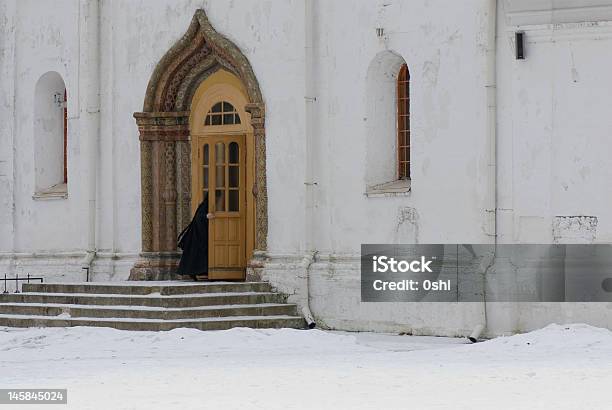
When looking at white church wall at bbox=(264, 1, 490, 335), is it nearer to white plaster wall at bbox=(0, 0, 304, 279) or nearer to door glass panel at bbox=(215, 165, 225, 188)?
white plaster wall at bbox=(0, 0, 304, 279)

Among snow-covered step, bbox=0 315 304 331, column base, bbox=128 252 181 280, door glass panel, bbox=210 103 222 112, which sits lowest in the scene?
snow-covered step, bbox=0 315 304 331

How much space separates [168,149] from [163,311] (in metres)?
3.51

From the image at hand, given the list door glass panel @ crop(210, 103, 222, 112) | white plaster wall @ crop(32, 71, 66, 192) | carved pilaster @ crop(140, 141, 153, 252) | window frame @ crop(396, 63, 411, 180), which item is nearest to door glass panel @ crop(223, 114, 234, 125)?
door glass panel @ crop(210, 103, 222, 112)

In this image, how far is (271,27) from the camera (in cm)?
2127

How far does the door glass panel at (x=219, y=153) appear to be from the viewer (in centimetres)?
2253

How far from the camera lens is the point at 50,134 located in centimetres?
2467

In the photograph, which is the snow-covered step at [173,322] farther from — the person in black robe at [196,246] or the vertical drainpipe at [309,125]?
A: the person in black robe at [196,246]

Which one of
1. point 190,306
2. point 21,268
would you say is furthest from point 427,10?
point 21,268

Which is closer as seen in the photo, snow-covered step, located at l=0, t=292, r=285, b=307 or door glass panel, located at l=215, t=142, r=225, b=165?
snow-covered step, located at l=0, t=292, r=285, b=307

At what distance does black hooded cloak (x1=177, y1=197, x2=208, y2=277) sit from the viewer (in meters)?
22.5

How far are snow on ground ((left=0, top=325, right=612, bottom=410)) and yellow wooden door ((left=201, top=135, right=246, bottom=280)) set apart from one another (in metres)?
3.06

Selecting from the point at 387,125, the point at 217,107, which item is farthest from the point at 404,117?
the point at 217,107

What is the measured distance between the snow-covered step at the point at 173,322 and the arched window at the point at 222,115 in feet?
11.0

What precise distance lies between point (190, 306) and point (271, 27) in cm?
396
